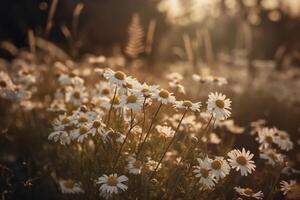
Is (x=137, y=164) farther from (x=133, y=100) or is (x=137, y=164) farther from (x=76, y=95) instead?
(x=76, y=95)

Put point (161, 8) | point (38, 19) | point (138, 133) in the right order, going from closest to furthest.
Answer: point (138, 133)
point (161, 8)
point (38, 19)

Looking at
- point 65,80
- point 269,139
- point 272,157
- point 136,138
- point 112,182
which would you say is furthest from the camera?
point 65,80

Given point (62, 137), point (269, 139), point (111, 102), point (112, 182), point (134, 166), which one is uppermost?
point (269, 139)

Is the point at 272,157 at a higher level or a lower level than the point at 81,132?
higher

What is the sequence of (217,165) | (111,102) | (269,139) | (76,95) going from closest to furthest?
(217,165), (111,102), (269,139), (76,95)

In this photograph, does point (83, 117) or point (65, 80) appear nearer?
point (83, 117)

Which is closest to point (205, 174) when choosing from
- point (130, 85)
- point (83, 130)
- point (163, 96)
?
point (163, 96)

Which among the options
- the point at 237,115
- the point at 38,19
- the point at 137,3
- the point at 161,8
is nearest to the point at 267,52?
the point at 137,3

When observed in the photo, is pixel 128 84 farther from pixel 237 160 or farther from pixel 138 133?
pixel 237 160

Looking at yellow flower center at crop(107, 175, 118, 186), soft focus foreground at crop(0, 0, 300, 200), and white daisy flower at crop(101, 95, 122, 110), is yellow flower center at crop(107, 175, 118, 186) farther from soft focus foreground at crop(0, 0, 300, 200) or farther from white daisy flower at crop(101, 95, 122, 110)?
white daisy flower at crop(101, 95, 122, 110)
